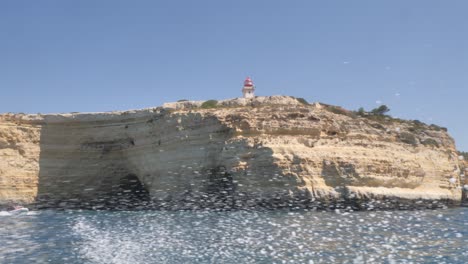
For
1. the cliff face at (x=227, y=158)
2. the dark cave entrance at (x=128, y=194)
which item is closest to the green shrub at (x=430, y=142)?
the cliff face at (x=227, y=158)

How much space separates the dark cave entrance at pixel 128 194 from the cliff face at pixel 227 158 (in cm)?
9

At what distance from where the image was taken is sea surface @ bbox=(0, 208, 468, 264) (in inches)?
403

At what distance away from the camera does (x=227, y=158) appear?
25.2 meters

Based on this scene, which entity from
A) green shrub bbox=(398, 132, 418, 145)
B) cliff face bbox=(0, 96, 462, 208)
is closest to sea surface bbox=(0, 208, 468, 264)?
cliff face bbox=(0, 96, 462, 208)

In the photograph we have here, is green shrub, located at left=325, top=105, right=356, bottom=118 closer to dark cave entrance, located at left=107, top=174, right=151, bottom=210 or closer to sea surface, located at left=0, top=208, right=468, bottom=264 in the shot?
dark cave entrance, located at left=107, top=174, right=151, bottom=210

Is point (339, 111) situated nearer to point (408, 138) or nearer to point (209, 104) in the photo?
point (408, 138)

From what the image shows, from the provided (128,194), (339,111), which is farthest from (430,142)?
(128,194)

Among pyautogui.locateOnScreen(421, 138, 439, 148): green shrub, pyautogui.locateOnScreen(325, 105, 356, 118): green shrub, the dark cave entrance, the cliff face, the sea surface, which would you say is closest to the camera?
the sea surface

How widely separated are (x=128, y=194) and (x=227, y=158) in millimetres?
10842

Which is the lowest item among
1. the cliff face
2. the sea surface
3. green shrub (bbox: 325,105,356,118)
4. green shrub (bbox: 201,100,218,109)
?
the sea surface

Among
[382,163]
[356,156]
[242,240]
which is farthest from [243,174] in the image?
[242,240]

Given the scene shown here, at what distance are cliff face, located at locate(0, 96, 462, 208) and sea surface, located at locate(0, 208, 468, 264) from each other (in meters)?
7.78

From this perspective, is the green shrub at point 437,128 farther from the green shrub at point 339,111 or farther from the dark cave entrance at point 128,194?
the dark cave entrance at point 128,194

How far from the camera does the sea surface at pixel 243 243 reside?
403 inches
